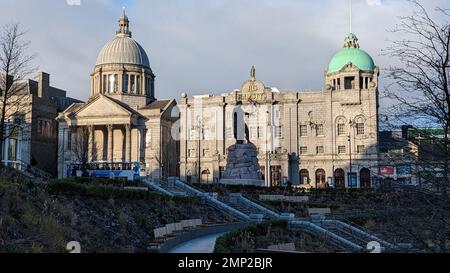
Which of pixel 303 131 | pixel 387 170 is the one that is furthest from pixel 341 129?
pixel 387 170

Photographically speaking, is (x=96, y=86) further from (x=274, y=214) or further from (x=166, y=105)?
(x=274, y=214)

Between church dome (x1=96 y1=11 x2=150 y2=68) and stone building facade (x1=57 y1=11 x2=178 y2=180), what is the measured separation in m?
0.20

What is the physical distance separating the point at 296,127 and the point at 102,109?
34125 mm

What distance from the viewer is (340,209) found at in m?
41.5

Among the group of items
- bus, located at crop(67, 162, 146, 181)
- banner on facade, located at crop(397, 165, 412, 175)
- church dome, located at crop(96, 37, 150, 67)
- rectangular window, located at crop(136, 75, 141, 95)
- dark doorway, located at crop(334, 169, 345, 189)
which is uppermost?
church dome, located at crop(96, 37, 150, 67)

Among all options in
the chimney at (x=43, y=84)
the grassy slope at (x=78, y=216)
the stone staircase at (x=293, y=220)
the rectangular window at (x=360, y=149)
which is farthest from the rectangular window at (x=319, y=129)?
the grassy slope at (x=78, y=216)

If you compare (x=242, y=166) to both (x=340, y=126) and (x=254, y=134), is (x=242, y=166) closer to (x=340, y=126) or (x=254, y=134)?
(x=254, y=134)

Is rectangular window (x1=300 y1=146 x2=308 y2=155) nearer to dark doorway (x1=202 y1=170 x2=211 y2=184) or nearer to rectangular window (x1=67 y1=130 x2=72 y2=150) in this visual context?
dark doorway (x1=202 y1=170 x2=211 y2=184)

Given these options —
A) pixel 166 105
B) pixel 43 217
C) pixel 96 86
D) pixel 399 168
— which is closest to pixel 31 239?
pixel 43 217

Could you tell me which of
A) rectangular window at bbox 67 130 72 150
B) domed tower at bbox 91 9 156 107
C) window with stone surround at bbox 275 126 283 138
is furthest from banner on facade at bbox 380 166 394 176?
domed tower at bbox 91 9 156 107

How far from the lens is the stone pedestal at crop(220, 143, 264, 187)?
176ft

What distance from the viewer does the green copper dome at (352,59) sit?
96.1 metres

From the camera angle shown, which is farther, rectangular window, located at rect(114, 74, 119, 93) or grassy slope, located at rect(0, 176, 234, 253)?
rectangular window, located at rect(114, 74, 119, 93)

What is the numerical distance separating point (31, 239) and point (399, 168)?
384 inches
